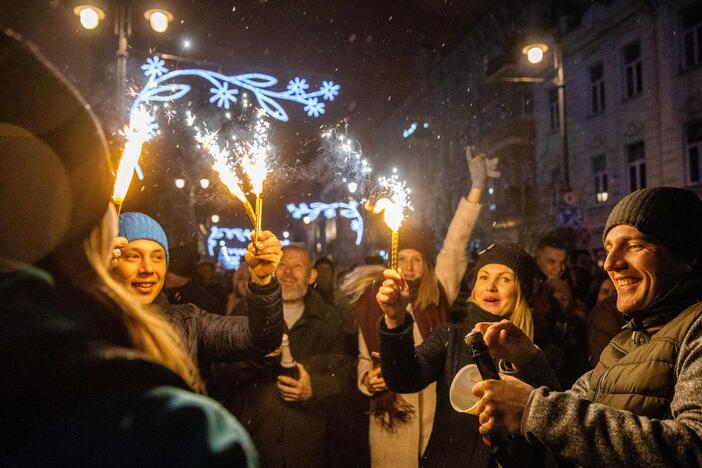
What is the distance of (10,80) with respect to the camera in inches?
37.4

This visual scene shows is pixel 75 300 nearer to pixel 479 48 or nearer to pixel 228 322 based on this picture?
pixel 228 322

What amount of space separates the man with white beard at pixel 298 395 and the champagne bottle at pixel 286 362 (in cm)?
4

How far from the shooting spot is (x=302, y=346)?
15.7 feet

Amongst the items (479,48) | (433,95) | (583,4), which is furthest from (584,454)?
(433,95)

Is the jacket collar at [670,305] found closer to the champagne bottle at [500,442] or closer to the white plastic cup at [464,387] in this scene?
the champagne bottle at [500,442]

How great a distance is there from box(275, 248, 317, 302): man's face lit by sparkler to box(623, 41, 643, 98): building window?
19.5 meters

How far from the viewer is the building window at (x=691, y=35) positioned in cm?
1777

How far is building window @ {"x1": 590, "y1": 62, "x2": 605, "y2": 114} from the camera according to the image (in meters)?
22.9

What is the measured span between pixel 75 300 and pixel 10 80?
1.28 feet

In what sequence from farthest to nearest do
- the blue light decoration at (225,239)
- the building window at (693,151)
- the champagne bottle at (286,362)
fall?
1. the building window at (693,151)
2. the blue light decoration at (225,239)
3. the champagne bottle at (286,362)

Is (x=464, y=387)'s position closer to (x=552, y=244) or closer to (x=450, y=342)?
(x=450, y=342)

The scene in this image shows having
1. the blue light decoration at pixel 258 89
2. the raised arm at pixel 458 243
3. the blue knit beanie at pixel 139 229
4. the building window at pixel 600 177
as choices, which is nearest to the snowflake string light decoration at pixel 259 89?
the blue light decoration at pixel 258 89

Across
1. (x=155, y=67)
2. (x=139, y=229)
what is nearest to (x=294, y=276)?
(x=139, y=229)

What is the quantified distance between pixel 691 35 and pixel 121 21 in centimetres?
1768
